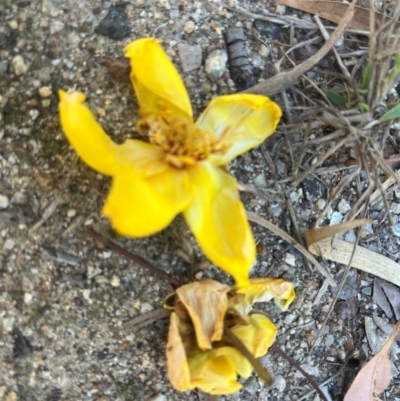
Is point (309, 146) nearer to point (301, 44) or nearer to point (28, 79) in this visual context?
point (301, 44)

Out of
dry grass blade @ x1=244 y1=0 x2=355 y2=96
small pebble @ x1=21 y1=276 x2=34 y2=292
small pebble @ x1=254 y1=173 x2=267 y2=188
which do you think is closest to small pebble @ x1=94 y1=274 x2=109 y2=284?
small pebble @ x1=21 y1=276 x2=34 y2=292

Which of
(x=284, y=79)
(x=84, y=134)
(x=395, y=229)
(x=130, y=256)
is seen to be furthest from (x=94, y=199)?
(x=395, y=229)

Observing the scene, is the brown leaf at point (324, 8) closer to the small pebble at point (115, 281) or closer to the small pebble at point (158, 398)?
→ the small pebble at point (115, 281)

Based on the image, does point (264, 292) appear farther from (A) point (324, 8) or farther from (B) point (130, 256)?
(A) point (324, 8)

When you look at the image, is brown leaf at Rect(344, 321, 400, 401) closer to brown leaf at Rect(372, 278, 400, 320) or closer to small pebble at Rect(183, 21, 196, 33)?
brown leaf at Rect(372, 278, 400, 320)

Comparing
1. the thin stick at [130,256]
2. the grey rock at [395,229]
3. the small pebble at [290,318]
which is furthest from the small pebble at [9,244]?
the grey rock at [395,229]

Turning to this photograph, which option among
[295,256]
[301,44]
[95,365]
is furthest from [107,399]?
[301,44]
